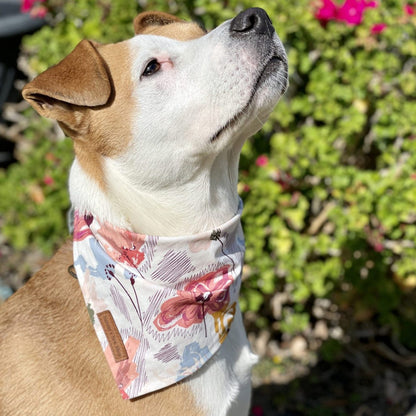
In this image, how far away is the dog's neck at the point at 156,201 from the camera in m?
2.25

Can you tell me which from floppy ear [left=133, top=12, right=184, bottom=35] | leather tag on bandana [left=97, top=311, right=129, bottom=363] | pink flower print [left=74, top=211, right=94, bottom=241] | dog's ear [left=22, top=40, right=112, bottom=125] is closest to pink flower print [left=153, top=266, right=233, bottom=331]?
leather tag on bandana [left=97, top=311, right=129, bottom=363]

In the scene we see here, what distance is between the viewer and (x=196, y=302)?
7.81 ft

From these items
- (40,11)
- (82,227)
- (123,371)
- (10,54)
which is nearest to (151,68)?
(82,227)

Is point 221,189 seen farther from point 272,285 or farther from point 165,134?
point 272,285

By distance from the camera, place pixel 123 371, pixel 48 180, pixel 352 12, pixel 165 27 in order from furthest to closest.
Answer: pixel 48 180 → pixel 352 12 → pixel 165 27 → pixel 123 371

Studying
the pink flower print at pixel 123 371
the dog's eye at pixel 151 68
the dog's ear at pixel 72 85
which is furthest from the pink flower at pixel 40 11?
the pink flower print at pixel 123 371

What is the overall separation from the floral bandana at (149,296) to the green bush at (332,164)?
4.46ft

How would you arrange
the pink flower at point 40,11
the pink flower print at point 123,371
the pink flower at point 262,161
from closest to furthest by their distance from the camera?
the pink flower print at point 123,371 → the pink flower at point 262,161 → the pink flower at point 40,11

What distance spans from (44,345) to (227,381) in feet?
2.49

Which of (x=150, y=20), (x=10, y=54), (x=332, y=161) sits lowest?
(x=10, y=54)

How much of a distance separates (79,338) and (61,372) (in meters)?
0.14

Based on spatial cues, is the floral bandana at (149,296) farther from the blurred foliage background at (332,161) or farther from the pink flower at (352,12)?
the pink flower at (352,12)

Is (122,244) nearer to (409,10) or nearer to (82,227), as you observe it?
(82,227)

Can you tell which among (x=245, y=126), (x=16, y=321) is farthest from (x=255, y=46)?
(x=16, y=321)
